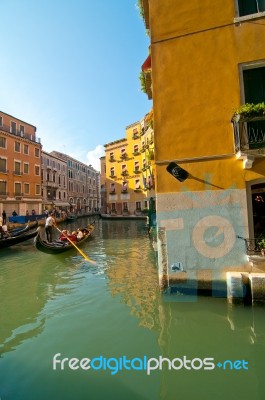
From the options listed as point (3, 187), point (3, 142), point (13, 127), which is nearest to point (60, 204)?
point (3, 187)

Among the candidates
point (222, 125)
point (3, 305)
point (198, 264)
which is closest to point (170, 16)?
point (222, 125)

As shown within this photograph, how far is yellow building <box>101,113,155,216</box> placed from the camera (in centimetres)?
3744

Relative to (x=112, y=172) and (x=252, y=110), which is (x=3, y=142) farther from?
(x=252, y=110)

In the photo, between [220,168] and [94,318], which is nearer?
[94,318]

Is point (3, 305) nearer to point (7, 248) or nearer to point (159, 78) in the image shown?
point (159, 78)

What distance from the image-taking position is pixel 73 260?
10.6 m

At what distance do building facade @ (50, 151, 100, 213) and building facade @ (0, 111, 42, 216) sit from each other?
14.2 m

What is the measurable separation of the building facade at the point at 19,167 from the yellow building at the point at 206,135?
2641 centimetres

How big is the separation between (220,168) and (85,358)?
4.49m

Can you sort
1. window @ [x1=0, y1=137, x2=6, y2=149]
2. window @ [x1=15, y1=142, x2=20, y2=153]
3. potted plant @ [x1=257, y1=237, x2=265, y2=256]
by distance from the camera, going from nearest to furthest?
potted plant @ [x1=257, y1=237, x2=265, y2=256] → window @ [x1=0, y1=137, x2=6, y2=149] → window @ [x1=15, y1=142, x2=20, y2=153]

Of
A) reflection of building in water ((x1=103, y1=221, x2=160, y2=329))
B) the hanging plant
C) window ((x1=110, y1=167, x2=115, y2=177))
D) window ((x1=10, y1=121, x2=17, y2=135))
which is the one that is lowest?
reflection of building in water ((x1=103, y1=221, x2=160, y2=329))

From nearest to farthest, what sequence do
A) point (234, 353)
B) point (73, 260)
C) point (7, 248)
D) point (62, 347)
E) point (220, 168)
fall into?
point (234, 353)
point (62, 347)
point (220, 168)
point (73, 260)
point (7, 248)

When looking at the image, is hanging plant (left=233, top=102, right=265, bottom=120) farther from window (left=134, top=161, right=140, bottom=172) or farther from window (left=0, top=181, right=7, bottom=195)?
window (left=134, top=161, right=140, bottom=172)

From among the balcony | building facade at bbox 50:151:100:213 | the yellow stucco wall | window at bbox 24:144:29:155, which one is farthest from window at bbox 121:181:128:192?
the balcony
